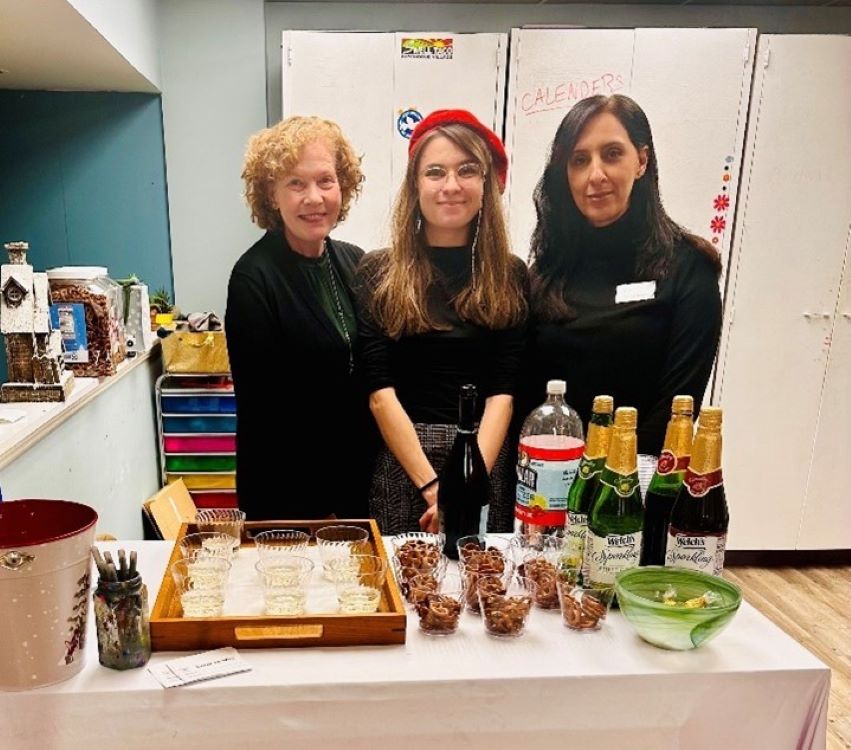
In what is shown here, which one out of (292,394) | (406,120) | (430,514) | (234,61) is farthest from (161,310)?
(430,514)

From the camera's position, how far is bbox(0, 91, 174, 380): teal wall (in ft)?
9.83

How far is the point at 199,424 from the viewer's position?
2744 mm

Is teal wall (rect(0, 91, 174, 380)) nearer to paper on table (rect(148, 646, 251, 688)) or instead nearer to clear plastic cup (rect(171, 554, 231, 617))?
clear plastic cup (rect(171, 554, 231, 617))

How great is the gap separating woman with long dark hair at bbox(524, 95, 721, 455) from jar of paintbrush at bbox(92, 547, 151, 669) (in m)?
1.18

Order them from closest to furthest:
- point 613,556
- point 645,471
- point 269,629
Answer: point 269,629, point 613,556, point 645,471

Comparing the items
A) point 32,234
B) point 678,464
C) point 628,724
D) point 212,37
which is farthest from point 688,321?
point 32,234

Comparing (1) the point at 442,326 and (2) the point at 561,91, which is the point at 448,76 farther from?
(1) the point at 442,326

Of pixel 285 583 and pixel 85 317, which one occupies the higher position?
pixel 85 317

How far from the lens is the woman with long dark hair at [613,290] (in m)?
1.85

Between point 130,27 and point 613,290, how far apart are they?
1.96m

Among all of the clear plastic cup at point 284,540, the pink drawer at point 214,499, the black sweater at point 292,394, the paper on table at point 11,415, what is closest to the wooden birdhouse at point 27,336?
the paper on table at point 11,415

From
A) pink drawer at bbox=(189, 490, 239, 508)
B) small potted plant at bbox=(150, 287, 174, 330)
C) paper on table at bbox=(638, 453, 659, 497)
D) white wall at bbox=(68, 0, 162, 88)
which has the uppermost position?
white wall at bbox=(68, 0, 162, 88)

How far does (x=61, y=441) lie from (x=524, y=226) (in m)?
1.43

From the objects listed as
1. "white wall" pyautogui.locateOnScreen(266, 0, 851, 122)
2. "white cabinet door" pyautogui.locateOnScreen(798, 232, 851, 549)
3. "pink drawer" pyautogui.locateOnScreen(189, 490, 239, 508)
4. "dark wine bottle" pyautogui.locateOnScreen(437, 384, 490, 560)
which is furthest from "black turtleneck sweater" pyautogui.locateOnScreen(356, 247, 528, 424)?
"white cabinet door" pyautogui.locateOnScreen(798, 232, 851, 549)
